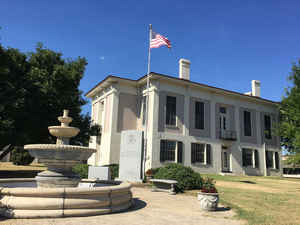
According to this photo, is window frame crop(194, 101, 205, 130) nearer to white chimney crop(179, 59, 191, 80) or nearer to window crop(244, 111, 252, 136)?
white chimney crop(179, 59, 191, 80)

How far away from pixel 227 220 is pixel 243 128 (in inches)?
941

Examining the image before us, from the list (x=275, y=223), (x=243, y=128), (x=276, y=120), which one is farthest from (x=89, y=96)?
(x=275, y=223)

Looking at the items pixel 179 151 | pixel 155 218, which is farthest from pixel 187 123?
pixel 155 218

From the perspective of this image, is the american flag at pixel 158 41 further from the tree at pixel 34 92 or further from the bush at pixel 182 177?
the bush at pixel 182 177

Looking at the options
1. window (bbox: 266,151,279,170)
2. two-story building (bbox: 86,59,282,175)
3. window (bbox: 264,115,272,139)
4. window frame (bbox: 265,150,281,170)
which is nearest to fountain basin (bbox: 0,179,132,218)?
two-story building (bbox: 86,59,282,175)

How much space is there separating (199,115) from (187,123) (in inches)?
→ 74.6

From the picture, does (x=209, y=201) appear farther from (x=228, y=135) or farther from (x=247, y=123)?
(x=247, y=123)

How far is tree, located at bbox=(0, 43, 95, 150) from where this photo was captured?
53.5ft

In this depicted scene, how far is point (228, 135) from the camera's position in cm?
2720

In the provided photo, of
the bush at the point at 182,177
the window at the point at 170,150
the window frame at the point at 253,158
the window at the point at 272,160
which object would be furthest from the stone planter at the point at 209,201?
the window at the point at 272,160

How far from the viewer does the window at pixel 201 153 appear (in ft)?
81.3

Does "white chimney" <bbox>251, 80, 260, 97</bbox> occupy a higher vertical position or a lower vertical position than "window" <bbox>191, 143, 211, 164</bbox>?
higher

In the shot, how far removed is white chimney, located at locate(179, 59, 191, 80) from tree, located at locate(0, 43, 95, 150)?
408 inches

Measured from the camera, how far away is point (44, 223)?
512cm
